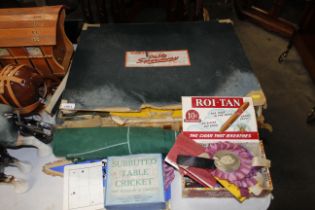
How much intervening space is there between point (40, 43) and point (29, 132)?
29 cm

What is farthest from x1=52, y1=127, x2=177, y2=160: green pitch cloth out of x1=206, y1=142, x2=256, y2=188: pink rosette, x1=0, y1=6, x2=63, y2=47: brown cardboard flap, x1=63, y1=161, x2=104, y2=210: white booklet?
x1=0, y1=6, x2=63, y2=47: brown cardboard flap

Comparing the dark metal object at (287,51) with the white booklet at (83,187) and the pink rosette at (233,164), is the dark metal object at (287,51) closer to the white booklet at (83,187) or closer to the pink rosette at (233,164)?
A: the pink rosette at (233,164)

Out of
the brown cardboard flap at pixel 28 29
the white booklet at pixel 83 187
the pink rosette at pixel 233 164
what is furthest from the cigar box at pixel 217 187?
the brown cardboard flap at pixel 28 29

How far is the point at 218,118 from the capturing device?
804 mm

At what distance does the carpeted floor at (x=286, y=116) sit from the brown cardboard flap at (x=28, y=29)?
3.96 feet

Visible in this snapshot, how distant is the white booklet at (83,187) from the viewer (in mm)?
722

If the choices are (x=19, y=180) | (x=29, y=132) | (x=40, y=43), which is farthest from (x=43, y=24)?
(x=19, y=180)

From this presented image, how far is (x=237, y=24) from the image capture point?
230 centimetres

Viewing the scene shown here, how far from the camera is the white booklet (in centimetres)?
72

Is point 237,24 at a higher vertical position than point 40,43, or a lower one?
lower

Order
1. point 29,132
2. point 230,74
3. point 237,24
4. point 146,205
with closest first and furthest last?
point 146,205 < point 29,132 < point 230,74 < point 237,24

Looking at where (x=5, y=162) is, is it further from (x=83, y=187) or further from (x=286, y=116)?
(x=286, y=116)

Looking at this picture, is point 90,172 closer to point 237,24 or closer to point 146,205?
point 146,205

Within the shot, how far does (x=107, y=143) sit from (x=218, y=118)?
33 centimetres
